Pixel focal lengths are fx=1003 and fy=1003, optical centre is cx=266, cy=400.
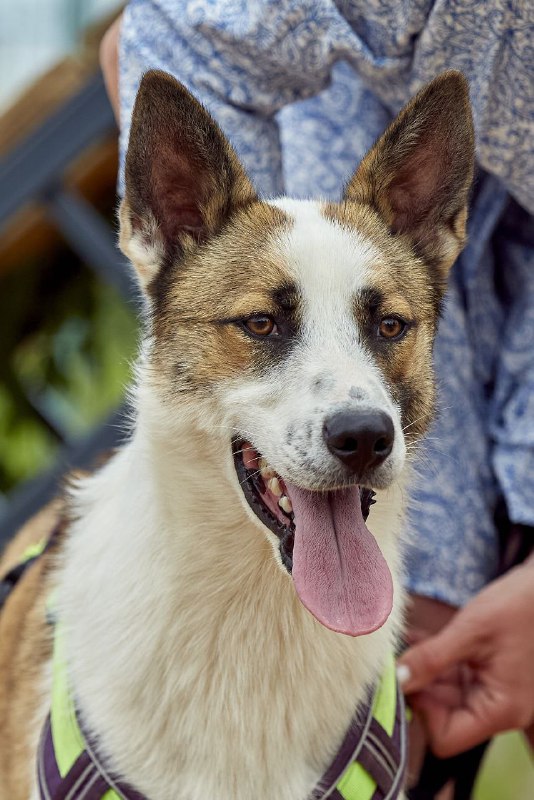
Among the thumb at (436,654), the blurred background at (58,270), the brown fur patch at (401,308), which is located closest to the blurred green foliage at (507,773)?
the blurred background at (58,270)

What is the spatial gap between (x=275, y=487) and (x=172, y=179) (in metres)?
0.67

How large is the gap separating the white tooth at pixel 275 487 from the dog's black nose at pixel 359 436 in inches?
7.1

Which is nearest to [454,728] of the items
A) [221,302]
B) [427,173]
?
[221,302]

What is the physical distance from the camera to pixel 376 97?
2.48 meters

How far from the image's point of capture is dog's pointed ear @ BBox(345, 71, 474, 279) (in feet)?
6.59

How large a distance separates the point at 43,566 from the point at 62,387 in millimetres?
3099

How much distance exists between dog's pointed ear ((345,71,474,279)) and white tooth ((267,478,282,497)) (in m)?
0.63

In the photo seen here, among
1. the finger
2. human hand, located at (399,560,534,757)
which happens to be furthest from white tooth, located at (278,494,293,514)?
the finger

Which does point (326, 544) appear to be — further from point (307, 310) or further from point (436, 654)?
point (436, 654)

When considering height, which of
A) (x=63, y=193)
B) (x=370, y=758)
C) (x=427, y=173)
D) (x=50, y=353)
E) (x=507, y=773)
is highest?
(x=427, y=173)

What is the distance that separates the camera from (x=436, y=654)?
89.8 inches

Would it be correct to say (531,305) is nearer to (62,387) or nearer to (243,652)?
(243,652)

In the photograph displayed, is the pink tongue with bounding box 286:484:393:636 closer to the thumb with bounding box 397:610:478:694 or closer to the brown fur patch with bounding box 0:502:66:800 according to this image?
the thumb with bounding box 397:610:478:694

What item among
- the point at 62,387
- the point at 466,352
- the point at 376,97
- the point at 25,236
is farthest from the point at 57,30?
the point at 466,352
